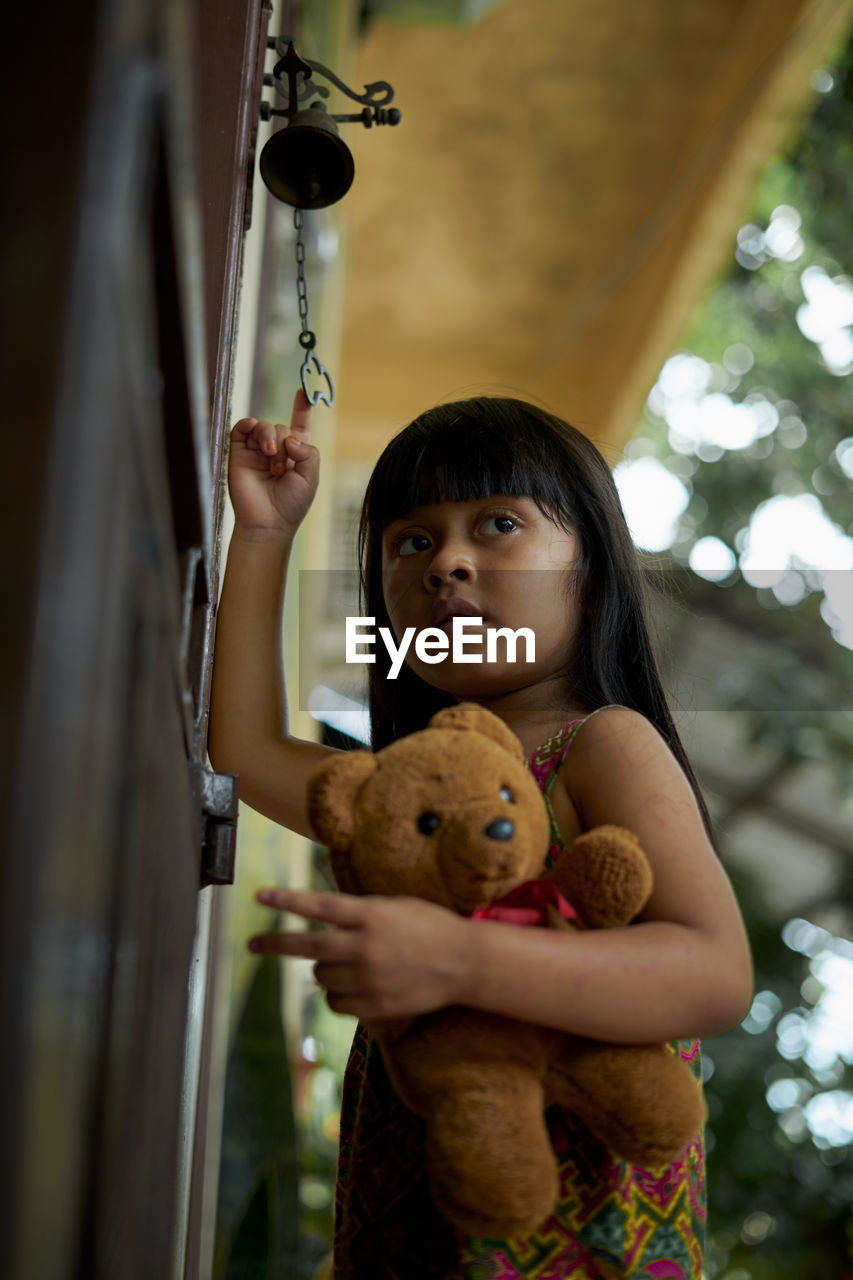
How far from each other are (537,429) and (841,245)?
22.2ft

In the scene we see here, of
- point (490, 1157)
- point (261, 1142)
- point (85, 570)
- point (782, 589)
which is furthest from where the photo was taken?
point (782, 589)

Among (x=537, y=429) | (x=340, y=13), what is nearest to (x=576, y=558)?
(x=537, y=429)

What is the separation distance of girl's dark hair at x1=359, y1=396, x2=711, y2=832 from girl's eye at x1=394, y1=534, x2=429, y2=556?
33mm

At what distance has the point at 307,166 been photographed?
5.00 ft

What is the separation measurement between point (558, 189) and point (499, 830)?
5766mm

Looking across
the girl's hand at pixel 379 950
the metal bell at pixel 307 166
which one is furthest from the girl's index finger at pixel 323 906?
the metal bell at pixel 307 166

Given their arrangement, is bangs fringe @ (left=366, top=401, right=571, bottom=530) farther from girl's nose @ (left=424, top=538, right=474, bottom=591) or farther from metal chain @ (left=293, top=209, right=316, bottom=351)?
metal chain @ (left=293, top=209, right=316, bottom=351)

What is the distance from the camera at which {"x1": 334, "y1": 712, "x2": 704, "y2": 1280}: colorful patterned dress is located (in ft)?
3.19

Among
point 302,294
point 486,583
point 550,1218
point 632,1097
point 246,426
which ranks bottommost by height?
point 550,1218

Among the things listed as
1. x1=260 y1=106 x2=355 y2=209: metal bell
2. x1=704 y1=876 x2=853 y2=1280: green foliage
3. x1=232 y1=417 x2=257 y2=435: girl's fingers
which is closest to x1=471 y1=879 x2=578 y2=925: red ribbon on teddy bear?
x1=232 y1=417 x2=257 y2=435: girl's fingers

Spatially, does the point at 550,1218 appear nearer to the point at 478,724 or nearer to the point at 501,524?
the point at 478,724

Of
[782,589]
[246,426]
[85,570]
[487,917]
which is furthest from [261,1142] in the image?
[782,589]

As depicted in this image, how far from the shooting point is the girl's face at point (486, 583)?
1.20 meters

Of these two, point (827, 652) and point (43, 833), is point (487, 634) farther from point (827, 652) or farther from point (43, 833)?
point (827, 652)
